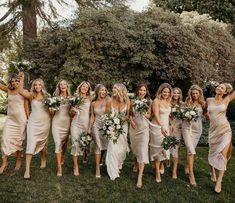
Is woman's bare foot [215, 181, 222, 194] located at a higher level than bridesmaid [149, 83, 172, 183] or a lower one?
lower

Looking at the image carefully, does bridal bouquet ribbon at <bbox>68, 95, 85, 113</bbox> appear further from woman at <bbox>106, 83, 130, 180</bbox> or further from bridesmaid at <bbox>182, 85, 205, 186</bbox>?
bridesmaid at <bbox>182, 85, 205, 186</bbox>

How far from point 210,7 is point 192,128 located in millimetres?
20351

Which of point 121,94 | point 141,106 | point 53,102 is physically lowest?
point 141,106

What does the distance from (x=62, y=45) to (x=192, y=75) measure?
6290 mm

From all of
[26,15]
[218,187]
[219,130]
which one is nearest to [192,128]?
[219,130]

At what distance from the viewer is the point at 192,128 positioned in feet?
27.3

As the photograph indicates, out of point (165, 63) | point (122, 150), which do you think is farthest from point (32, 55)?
point (122, 150)

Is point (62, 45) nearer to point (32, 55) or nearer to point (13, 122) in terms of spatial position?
point (32, 55)

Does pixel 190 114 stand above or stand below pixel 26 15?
below

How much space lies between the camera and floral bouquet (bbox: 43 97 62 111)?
7528mm

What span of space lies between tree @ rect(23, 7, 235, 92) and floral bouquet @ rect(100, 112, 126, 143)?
316 inches

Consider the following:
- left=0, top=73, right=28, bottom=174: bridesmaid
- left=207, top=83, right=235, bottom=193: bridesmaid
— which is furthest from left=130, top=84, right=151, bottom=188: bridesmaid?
left=0, top=73, right=28, bottom=174: bridesmaid

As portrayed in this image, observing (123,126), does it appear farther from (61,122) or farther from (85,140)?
(61,122)

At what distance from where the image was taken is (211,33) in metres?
19.5
